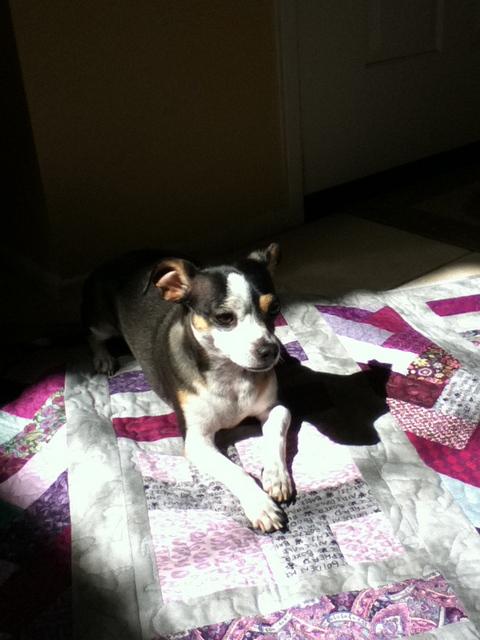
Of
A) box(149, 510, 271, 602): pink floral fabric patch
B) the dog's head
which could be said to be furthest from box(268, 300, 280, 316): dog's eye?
box(149, 510, 271, 602): pink floral fabric patch

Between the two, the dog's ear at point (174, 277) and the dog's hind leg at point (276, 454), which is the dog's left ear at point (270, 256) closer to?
the dog's ear at point (174, 277)

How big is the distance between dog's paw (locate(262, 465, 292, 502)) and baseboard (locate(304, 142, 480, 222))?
5.03 ft

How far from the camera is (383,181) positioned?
2889 mm

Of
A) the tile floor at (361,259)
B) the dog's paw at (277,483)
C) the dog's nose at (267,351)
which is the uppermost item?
the dog's nose at (267,351)

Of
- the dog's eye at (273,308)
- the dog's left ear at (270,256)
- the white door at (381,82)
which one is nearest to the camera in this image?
the dog's eye at (273,308)

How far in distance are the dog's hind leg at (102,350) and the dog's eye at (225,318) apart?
0.52 metres

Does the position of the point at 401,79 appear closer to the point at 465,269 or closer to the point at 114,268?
the point at 465,269

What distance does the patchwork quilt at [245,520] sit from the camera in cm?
106

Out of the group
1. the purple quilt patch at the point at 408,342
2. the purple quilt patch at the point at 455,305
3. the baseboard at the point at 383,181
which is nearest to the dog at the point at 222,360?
the purple quilt patch at the point at 408,342

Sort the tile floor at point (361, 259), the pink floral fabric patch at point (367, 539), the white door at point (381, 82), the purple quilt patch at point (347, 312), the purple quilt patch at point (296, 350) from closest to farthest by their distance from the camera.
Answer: the pink floral fabric patch at point (367, 539), the purple quilt patch at point (296, 350), the purple quilt patch at point (347, 312), the tile floor at point (361, 259), the white door at point (381, 82)

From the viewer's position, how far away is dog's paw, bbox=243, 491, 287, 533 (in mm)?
1192

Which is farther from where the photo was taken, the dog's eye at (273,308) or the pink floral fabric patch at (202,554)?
the dog's eye at (273,308)

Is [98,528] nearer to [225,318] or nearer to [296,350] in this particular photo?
[225,318]

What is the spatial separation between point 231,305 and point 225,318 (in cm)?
3
